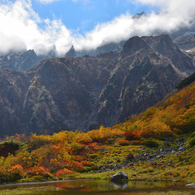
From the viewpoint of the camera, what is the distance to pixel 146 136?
8481cm

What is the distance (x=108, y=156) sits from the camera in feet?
214

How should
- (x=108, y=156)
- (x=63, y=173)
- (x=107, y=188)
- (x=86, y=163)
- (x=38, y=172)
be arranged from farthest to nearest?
(x=108, y=156) < (x=86, y=163) < (x=63, y=173) < (x=38, y=172) < (x=107, y=188)

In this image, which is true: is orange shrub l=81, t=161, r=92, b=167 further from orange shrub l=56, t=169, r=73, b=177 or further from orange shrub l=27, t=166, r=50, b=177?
orange shrub l=27, t=166, r=50, b=177

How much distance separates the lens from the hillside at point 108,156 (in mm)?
42688

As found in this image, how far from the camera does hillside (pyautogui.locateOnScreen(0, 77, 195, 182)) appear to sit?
4269 centimetres

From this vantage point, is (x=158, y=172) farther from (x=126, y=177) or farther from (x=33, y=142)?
(x=33, y=142)

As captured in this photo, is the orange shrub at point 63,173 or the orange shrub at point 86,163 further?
the orange shrub at point 86,163

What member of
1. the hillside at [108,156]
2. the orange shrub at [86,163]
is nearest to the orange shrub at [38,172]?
the hillside at [108,156]

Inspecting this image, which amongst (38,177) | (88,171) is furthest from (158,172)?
(38,177)

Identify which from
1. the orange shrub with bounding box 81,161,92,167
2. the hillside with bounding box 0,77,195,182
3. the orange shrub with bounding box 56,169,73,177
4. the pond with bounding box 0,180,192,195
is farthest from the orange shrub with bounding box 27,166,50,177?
the orange shrub with bounding box 81,161,92,167

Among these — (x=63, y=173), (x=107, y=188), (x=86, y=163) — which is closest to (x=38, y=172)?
(x=63, y=173)

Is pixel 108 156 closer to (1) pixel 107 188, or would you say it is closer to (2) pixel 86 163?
(2) pixel 86 163

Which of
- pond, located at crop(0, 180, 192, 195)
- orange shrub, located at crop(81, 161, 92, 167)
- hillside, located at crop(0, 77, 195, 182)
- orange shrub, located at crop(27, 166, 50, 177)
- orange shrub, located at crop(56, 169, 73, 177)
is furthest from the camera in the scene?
orange shrub, located at crop(81, 161, 92, 167)

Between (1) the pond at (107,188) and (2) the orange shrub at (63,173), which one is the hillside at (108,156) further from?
(1) the pond at (107,188)
